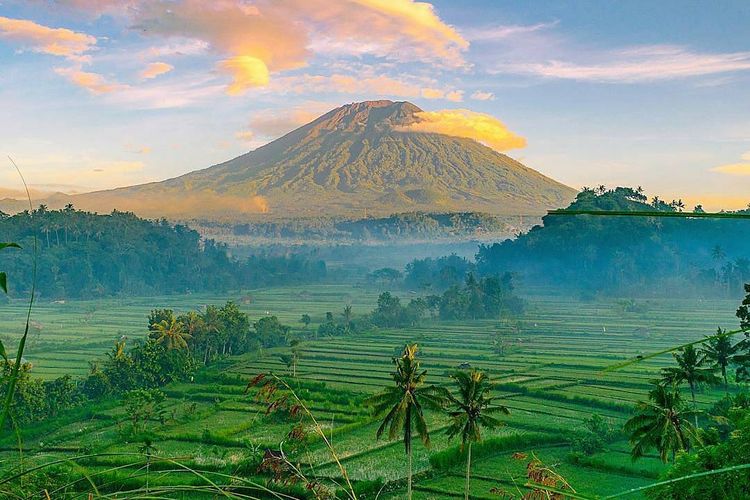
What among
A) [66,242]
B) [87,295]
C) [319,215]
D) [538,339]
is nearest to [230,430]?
[538,339]

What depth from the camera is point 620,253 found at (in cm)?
8781

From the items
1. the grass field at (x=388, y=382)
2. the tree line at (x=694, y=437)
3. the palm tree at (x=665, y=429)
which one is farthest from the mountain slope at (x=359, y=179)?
the palm tree at (x=665, y=429)

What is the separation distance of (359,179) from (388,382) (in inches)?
4928

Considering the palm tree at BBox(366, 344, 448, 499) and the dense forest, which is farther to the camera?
the dense forest

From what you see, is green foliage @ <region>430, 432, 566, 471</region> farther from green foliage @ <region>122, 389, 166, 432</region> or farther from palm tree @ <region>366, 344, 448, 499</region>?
green foliage @ <region>122, 389, 166, 432</region>

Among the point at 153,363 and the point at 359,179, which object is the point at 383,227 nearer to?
the point at 359,179

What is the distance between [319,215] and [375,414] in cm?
13168

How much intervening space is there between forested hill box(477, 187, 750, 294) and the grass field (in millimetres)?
14991

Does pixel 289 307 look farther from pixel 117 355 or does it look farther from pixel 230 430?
pixel 230 430

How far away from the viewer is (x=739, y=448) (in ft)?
31.3

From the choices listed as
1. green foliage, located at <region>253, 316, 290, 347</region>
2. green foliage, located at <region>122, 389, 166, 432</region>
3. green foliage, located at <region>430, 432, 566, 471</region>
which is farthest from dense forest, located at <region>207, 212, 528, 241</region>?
green foliage, located at <region>430, 432, 566, 471</region>

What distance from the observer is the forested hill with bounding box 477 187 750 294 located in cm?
8175

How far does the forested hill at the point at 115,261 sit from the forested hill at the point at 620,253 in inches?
1320

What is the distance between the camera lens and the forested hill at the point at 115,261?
257 feet
